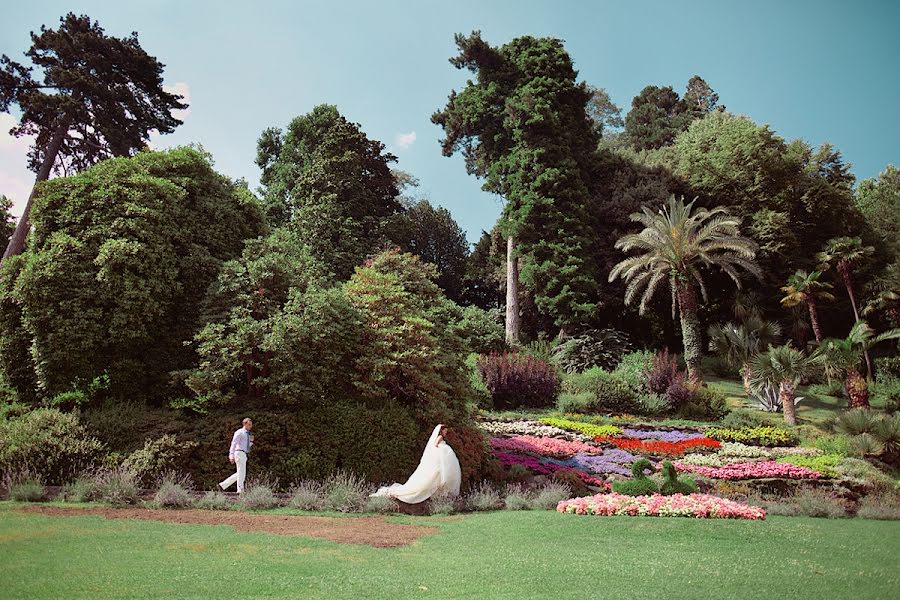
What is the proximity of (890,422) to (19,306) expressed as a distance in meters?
23.4

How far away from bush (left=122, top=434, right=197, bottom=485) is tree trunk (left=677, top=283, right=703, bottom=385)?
72.6 feet

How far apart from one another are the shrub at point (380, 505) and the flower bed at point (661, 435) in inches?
443

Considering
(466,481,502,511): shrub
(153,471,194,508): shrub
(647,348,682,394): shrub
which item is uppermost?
(647,348,682,394): shrub

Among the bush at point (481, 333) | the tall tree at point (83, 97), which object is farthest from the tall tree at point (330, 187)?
the tall tree at point (83, 97)

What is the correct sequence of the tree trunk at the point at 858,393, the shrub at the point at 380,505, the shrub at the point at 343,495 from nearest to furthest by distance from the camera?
the shrub at the point at 343,495 → the shrub at the point at 380,505 → the tree trunk at the point at 858,393

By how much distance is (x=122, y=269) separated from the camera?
453 inches

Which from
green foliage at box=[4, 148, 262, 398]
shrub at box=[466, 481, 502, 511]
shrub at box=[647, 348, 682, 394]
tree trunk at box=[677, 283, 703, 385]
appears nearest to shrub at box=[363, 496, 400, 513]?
shrub at box=[466, 481, 502, 511]

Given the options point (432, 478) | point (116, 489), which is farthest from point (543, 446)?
point (116, 489)

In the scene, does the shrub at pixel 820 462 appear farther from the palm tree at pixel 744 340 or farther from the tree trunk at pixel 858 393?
the palm tree at pixel 744 340

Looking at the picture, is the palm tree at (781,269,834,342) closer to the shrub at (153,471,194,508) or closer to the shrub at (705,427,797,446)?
the shrub at (705,427,797,446)

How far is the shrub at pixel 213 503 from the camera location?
367 inches

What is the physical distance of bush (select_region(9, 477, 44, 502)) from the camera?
8859mm

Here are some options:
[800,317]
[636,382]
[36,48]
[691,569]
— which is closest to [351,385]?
[691,569]

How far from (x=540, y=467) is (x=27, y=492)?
1014 centimetres
